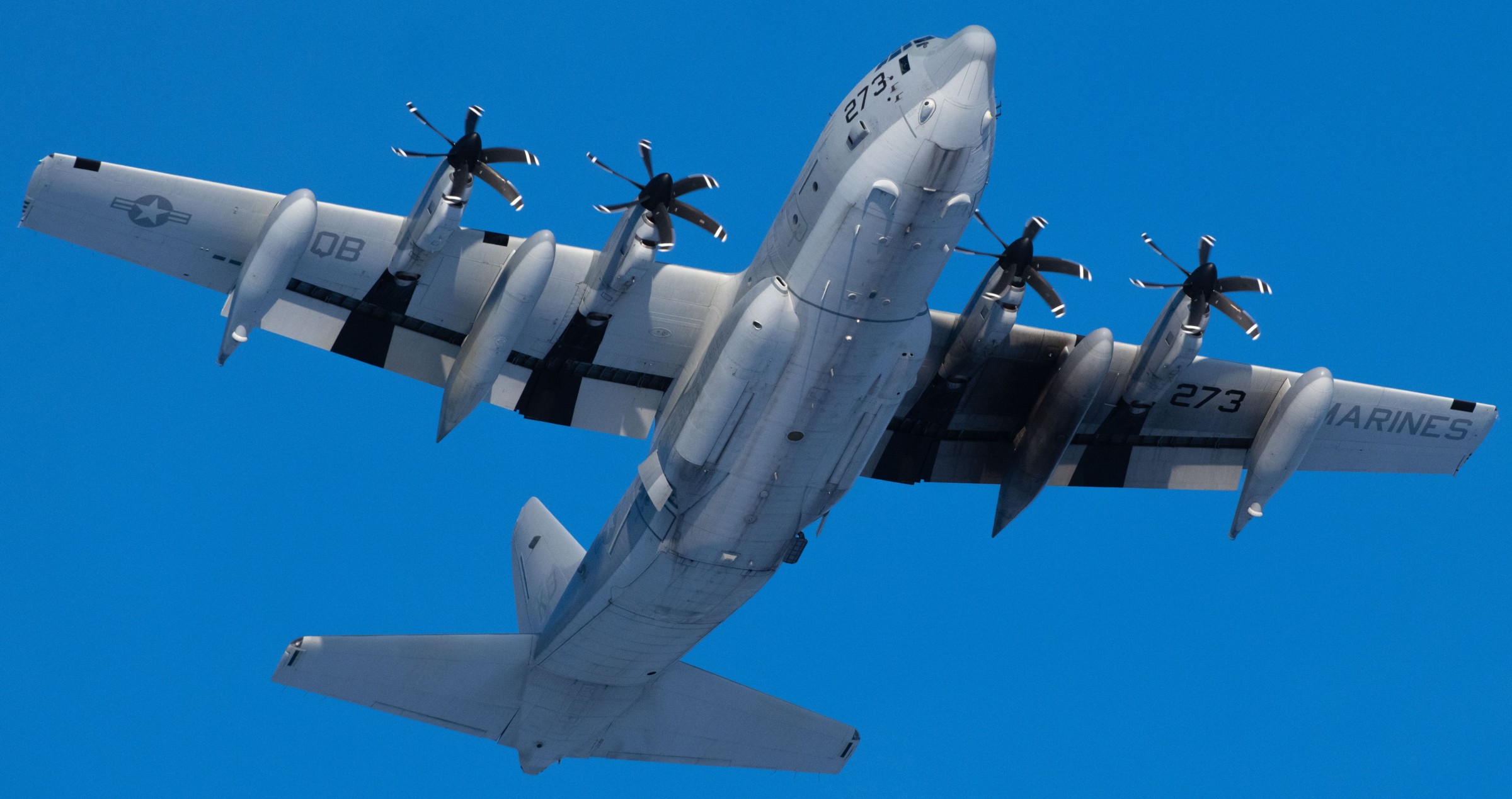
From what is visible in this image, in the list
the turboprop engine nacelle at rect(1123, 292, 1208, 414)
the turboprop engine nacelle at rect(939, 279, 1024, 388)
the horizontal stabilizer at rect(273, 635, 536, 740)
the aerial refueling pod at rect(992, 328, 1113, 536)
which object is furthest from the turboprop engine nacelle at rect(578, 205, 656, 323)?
the turboprop engine nacelle at rect(1123, 292, 1208, 414)

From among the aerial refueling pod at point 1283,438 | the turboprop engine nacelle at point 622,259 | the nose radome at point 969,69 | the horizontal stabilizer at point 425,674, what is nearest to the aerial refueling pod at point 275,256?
the turboprop engine nacelle at point 622,259

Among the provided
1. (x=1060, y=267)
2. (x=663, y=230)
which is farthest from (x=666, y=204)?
(x=1060, y=267)

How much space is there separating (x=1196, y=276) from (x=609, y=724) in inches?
477

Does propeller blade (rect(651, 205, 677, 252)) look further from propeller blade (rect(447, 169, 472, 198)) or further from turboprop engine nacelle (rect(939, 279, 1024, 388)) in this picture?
turboprop engine nacelle (rect(939, 279, 1024, 388))

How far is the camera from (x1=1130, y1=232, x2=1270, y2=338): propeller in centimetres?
2745

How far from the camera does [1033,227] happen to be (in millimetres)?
26875

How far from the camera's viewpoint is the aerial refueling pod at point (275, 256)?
2444 cm

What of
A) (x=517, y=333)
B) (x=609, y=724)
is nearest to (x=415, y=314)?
(x=517, y=333)

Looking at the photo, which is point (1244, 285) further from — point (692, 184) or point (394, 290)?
point (394, 290)

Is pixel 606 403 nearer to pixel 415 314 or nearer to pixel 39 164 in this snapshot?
pixel 415 314

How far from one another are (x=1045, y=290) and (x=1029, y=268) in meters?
0.41

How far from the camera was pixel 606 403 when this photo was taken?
1128 inches

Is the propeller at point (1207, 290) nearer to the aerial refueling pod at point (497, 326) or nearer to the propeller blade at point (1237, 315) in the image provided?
the propeller blade at point (1237, 315)

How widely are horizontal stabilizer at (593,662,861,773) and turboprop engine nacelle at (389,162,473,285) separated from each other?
8.71 metres
